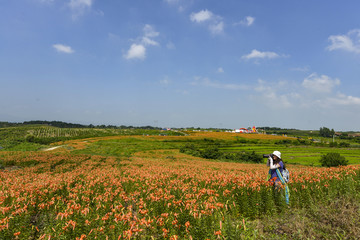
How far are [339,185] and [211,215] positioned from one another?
20.4 feet

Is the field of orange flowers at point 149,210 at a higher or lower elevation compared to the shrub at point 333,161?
higher

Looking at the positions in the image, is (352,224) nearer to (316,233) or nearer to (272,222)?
(316,233)

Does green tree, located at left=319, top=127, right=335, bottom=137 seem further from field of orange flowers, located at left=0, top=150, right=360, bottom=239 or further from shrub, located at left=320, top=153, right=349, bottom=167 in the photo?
field of orange flowers, located at left=0, top=150, right=360, bottom=239

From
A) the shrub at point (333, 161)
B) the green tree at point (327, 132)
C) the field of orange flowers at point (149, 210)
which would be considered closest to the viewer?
the field of orange flowers at point (149, 210)

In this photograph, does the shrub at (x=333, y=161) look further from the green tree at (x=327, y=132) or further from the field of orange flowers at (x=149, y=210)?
the green tree at (x=327, y=132)

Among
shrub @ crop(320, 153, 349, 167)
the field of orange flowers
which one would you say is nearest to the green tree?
shrub @ crop(320, 153, 349, 167)

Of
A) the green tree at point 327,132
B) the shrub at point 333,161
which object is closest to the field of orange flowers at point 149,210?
the shrub at point 333,161

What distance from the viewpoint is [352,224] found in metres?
4.20

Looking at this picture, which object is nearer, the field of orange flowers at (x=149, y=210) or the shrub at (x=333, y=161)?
the field of orange flowers at (x=149, y=210)

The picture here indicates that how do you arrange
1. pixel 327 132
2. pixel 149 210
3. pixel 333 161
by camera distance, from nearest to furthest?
pixel 149 210 → pixel 333 161 → pixel 327 132

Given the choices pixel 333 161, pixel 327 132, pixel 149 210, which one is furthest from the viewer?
pixel 327 132

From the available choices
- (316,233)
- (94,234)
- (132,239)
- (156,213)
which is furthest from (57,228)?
(316,233)

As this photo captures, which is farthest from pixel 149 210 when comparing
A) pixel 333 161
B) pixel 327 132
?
pixel 327 132

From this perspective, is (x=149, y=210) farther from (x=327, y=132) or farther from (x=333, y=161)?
(x=327, y=132)
